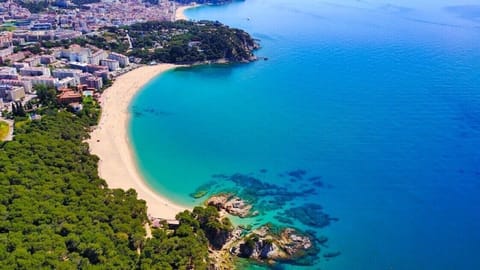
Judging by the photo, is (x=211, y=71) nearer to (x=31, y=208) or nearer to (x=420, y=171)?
(x=420, y=171)

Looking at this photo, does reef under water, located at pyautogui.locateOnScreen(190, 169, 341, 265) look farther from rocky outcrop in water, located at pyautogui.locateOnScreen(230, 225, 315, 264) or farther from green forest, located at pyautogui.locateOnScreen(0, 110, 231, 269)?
green forest, located at pyautogui.locateOnScreen(0, 110, 231, 269)

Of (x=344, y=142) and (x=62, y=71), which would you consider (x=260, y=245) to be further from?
(x=62, y=71)

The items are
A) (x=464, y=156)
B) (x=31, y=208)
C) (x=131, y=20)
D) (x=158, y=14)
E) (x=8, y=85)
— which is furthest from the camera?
(x=158, y=14)

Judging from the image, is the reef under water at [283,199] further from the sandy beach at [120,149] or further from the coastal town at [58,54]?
the coastal town at [58,54]

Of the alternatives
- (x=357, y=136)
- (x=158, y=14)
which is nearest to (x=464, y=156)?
(x=357, y=136)

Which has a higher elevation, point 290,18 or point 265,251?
point 290,18

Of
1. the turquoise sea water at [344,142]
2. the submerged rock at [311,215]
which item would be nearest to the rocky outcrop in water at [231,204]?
the turquoise sea water at [344,142]

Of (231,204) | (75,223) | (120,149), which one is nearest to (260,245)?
(231,204)
